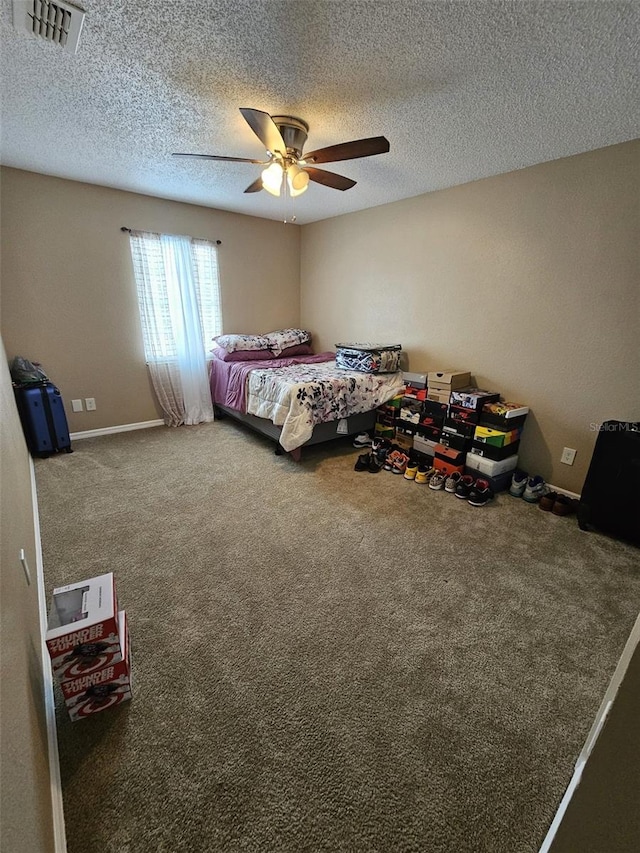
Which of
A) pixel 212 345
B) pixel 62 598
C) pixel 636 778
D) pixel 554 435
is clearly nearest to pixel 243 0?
pixel 62 598

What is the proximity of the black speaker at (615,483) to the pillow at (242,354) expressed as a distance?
10.8 ft

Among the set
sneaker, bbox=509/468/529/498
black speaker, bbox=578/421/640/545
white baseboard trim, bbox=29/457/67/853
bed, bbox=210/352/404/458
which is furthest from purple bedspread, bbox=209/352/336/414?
black speaker, bbox=578/421/640/545

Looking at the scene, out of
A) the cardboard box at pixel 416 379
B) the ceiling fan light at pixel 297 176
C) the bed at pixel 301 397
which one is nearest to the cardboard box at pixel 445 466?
the cardboard box at pixel 416 379

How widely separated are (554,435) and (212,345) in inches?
142

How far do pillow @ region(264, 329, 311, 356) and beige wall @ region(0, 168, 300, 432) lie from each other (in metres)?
0.58

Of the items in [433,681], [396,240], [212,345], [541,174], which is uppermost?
[541,174]

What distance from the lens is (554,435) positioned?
2658 millimetres

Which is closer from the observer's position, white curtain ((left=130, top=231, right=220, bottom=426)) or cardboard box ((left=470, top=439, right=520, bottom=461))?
cardboard box ((left=470, top=439, right=520, bottom=461))

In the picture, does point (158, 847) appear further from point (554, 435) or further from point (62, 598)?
point (554, 435)

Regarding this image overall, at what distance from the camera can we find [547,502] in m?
2.50

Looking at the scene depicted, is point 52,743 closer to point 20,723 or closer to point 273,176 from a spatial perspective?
point 20,723

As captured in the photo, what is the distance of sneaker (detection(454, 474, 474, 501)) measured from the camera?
2.62 m

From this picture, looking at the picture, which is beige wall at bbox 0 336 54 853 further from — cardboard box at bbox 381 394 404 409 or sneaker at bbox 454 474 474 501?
cardboard box at bbox 381 394 404 409

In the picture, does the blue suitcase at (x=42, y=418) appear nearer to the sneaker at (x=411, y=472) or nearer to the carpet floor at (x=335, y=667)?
the carpet floor at (x=335, y=667)
